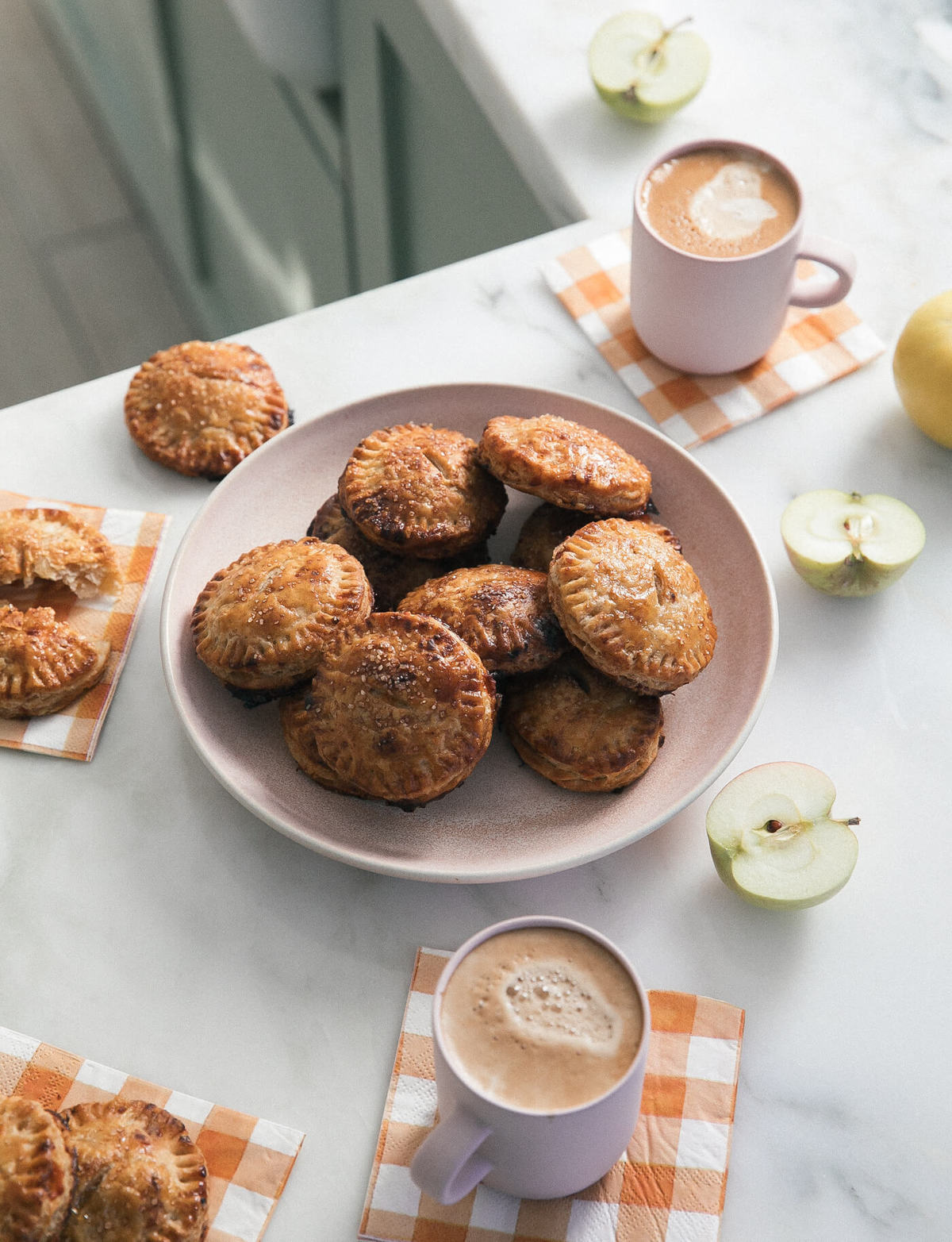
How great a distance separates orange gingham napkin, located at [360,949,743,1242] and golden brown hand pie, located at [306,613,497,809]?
25cm

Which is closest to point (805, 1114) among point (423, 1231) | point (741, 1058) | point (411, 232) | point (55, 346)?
point (741, 1058)

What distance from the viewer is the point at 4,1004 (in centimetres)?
127

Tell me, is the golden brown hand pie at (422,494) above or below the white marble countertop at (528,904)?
above

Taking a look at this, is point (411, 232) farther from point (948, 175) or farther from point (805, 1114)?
point (805, 1114)

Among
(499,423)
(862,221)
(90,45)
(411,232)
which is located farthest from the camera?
(90,45)

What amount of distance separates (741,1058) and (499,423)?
754 mm

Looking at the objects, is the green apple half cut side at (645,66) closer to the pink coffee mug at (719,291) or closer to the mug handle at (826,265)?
the pink coffee mug at (719,291)

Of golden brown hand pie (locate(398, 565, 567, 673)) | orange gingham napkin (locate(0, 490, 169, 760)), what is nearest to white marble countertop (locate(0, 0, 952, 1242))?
orange gingham napkin (locate(0, 490, 169, 760))

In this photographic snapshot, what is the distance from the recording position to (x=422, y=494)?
1415 millimetres

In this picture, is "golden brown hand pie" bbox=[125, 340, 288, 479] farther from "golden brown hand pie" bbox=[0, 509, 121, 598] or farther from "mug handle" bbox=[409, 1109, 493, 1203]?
"mug handle" bbox=[409, 1109, 493, 1203]

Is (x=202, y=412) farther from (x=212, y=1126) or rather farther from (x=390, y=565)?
(x=212, y=1126)

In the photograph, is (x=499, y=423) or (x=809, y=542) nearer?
(x=499, y=423)

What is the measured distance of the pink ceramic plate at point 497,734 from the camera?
127 cm

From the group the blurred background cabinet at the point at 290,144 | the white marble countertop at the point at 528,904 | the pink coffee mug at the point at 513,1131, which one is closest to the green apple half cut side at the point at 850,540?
the white marble countertop at the point at 528,904
